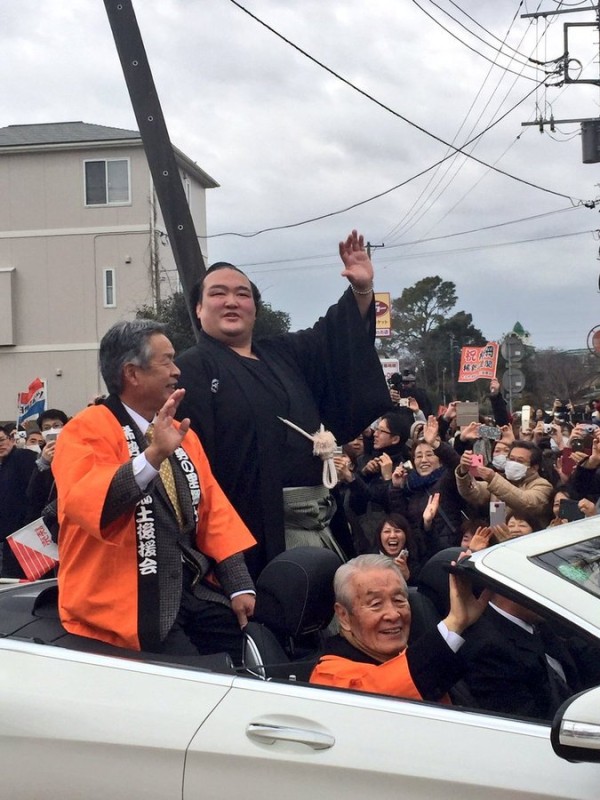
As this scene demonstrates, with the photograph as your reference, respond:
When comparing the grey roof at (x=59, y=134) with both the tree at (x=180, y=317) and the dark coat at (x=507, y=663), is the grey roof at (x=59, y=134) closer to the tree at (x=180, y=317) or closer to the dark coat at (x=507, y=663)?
the tree at (x=180, y=317)

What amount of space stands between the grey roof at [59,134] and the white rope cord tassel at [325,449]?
96.8 ft

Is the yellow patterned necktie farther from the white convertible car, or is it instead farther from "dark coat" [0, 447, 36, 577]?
"dark coat" [0, 447, 36, 577]

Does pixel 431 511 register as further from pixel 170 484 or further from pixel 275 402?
pixel 170 484

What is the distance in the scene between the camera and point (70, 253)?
32281 mm

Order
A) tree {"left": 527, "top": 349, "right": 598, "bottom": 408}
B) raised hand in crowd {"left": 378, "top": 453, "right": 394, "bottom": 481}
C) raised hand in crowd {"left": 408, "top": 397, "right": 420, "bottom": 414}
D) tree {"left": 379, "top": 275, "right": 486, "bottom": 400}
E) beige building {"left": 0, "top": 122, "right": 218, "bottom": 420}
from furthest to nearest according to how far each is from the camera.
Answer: tree {"left": 379, "top": 275, "right": 486, "bottom": 400} → tree {"left": 527, "top": 349, "right": 598, "bottom": 408} → beige building {"left": 0, "top": 122, "right": 218, "bottom": 420} → raised hand in crowd {"left": 408, "top": 397, "right": 420, "bottom": 414} → raised hand in crowd {"left": 378, "top": 453, "right": 394, "bottom": 481}

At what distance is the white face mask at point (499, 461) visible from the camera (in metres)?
6.86

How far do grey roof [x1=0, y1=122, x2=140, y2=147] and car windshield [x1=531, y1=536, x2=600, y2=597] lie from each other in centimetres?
3099

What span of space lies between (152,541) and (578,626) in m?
1.35

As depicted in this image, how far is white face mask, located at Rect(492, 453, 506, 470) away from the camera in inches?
270

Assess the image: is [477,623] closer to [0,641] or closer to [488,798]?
[488,798]

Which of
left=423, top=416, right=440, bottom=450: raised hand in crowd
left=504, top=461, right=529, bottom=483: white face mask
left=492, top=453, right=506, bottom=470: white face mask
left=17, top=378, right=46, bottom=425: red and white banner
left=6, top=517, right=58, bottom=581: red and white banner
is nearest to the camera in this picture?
left=6, top=517, right=58, bottom=581: red and white banner

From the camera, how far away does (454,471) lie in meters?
6.18

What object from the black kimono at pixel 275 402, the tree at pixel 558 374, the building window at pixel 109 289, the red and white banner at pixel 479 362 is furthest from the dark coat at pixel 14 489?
the tree at pixel 558 374

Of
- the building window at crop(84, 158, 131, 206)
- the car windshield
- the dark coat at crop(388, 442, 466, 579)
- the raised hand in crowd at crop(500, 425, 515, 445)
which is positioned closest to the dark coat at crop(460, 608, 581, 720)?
the car windshield
